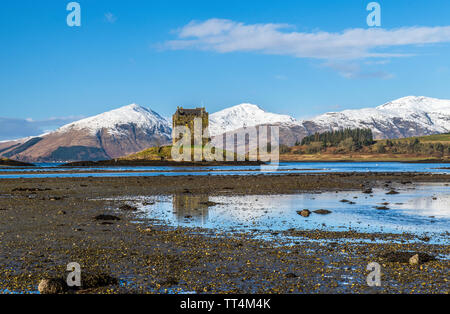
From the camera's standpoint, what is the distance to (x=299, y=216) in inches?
1350

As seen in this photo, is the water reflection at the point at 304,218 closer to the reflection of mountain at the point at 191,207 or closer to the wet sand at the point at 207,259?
the reflection of mountain at the point at 191,207

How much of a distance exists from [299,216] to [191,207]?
11391mm

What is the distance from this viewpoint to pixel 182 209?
39438 mm

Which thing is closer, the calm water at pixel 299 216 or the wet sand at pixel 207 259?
the wet sand at pixel 207 259

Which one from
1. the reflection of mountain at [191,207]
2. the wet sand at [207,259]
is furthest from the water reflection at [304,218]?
the wet sand at [207,259]

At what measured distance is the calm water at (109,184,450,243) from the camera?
29.5 m

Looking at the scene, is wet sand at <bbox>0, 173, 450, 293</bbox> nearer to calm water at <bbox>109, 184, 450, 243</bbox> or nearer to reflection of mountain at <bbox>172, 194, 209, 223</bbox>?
calm water at <bbox>109, 184, 450, 243</bbox>

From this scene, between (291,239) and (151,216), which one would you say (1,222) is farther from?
(291,239)

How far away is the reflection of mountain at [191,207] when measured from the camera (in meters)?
34.1

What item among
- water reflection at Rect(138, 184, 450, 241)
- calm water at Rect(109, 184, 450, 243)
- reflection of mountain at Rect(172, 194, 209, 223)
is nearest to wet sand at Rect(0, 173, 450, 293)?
calm water at Rect(109, 184, 450, 243)

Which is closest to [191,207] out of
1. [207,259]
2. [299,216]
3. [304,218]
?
[299,216]

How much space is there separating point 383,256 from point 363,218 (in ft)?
43.9
